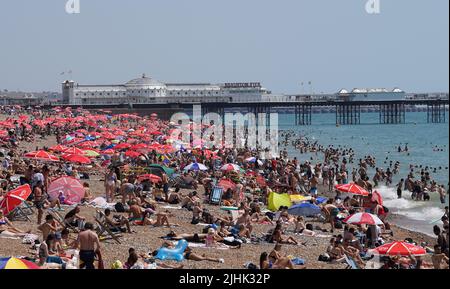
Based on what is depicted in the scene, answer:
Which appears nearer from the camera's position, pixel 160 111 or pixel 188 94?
pixel 160 111

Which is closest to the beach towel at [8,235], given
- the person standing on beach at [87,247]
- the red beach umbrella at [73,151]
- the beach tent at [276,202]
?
the person standing on beach at [87,247]

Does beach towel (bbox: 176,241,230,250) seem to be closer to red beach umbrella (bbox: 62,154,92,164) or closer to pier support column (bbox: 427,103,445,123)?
red beach umbrella (bbox: 62,154,92,164)

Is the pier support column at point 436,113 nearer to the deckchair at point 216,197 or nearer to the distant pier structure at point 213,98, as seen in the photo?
the distant pier structure at point 213,98

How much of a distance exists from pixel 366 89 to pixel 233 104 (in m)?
68.5

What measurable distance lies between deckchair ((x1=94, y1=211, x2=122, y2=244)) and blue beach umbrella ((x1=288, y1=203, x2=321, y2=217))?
14.4 ft

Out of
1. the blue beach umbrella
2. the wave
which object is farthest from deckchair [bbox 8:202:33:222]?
the wave

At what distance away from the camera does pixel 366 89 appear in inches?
5527

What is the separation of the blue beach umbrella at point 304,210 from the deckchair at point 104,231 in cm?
440

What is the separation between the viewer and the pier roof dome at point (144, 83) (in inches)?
4207

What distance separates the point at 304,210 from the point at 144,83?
309 feet

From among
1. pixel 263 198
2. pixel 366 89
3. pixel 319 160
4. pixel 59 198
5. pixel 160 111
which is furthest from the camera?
pixel 366 89
